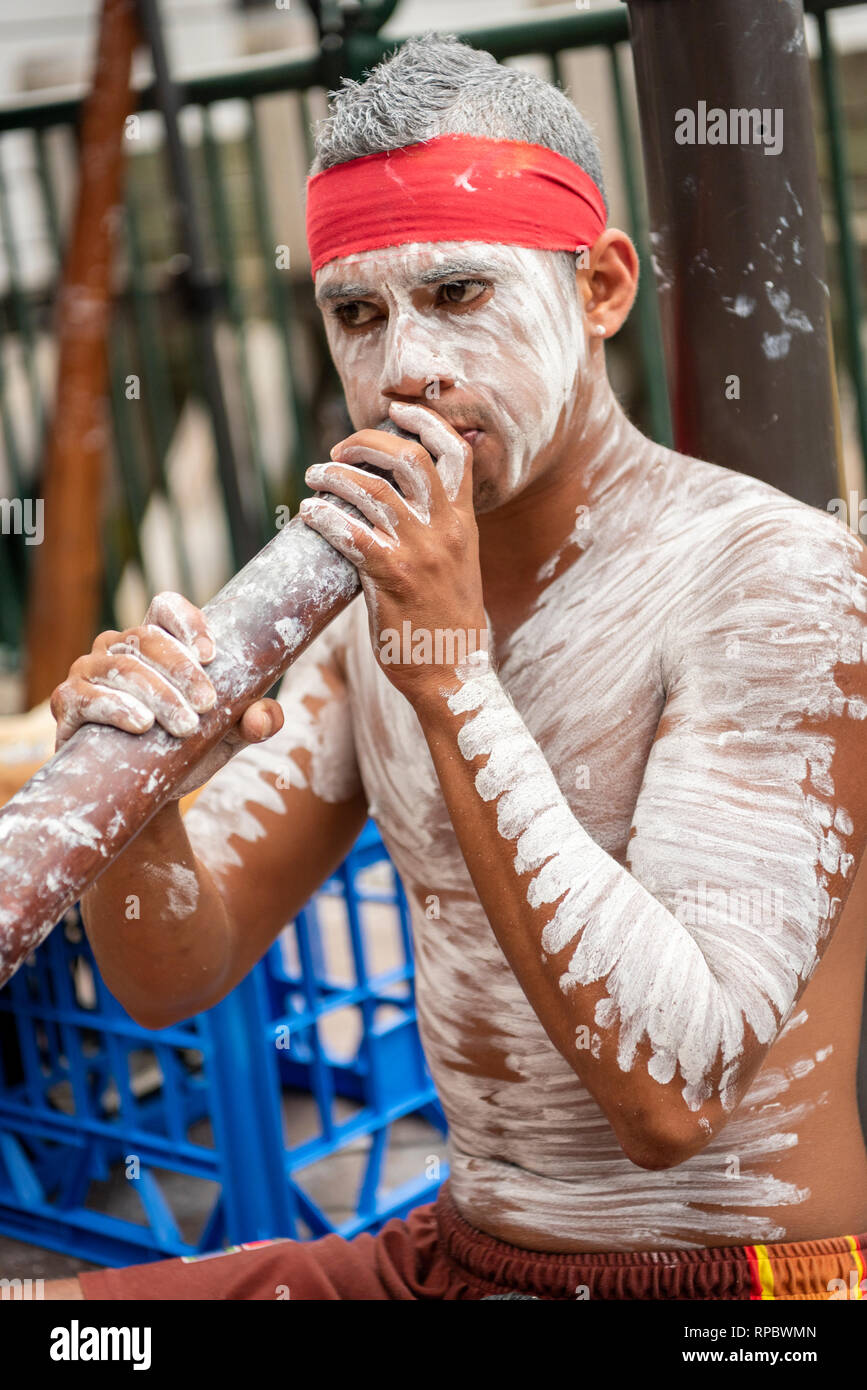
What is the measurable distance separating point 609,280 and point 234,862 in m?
0.89

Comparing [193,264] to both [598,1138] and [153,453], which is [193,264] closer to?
[153,453]

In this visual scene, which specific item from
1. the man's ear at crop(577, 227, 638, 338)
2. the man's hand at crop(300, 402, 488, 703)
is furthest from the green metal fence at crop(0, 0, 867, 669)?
the man's hand at crop(300, 402, 488, 703)

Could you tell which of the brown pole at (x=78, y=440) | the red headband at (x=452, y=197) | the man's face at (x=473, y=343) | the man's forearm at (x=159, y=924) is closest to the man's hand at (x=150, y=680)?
the man's forearm at (x=159, y=924)

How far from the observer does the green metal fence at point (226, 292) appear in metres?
3.71

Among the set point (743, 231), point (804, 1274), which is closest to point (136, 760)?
point (804, 1274)

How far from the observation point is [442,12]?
18.4 ft

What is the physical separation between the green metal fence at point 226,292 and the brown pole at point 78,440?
177 mm

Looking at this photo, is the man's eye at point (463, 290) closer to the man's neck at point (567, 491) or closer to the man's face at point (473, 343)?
the man's face at point (473, 343)

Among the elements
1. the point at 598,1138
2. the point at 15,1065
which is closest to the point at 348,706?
the point at 598,1138

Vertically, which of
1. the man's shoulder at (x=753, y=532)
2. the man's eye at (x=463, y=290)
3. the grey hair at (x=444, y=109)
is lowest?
the man's shoulder at (x=753, y=532)

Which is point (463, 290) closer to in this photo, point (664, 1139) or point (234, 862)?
point (234, 862)

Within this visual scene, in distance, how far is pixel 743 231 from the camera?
1.85 meters

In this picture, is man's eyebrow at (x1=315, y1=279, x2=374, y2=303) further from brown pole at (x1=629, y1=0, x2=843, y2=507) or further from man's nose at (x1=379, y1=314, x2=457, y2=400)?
brown pole at (x1=629, y1=0, x2=843, y2=507)

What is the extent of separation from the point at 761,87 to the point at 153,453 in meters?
3.94
